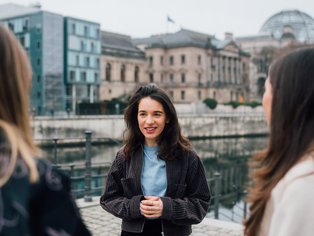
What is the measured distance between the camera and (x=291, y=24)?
10269 cm

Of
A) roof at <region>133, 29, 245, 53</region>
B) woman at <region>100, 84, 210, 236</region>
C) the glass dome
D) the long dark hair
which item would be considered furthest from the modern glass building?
the glass dome

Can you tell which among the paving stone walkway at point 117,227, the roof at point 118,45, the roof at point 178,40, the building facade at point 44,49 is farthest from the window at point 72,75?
the paving stone walkway at point 117,227

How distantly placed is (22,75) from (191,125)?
45001 mm

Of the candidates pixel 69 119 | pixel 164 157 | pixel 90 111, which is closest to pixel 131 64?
pixel 90 111

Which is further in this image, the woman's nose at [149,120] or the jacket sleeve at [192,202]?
the woman's nose at [149,120]

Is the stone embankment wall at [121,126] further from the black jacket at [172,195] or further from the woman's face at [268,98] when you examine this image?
the woman's face at [268,98]

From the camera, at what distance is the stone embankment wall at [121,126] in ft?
112

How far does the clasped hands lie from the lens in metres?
2.85

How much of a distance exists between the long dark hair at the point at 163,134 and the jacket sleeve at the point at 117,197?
0.10 m

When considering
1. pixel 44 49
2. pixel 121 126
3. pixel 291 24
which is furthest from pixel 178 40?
pixel 121 126

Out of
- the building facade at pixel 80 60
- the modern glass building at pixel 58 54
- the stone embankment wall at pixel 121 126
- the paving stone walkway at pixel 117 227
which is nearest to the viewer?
the paving stone walkway at pixel 117 227

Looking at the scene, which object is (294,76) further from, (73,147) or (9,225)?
(73,147)

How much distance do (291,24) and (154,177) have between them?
10564 centimetres

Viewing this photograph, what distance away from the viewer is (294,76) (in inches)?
68.9
